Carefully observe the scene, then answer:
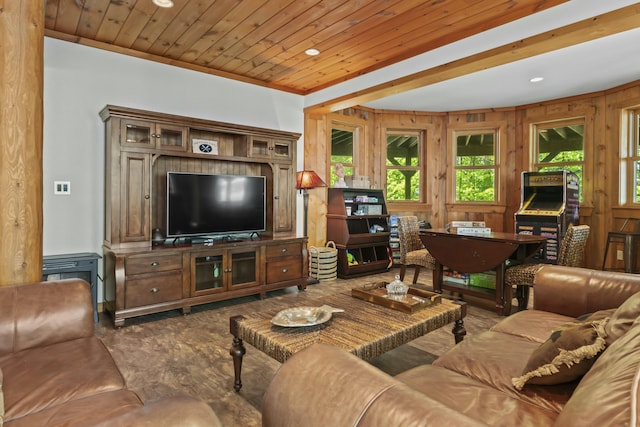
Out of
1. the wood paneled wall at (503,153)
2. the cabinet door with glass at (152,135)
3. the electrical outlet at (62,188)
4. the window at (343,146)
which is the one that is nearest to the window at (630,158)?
the wood paneled wall at (503,153)

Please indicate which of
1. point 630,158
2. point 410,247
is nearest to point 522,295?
point 410,247

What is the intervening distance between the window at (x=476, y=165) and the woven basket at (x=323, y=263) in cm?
266

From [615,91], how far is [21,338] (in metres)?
6.50

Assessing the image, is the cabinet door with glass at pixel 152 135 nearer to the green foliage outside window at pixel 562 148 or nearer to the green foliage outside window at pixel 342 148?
the green foliage outside window at pixel 342 148

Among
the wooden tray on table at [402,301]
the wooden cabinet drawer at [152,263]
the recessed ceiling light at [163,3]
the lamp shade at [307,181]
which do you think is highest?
the recessed ceiling light at [163,3]

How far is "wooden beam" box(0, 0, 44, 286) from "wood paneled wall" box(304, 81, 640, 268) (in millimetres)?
3393

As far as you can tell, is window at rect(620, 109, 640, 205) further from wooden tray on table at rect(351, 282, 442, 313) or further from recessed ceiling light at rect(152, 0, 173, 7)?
recessed ceiling light at rect(152, 0, 173, 7)

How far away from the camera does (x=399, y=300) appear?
7.34 ft

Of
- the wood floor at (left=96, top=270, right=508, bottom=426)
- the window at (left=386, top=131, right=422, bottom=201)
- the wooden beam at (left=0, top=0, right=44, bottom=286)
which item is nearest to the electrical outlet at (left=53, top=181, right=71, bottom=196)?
the wood floor at (left=96, top=270, right=508, bottom=426)

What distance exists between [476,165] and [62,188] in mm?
5678

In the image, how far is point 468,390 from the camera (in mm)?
1272

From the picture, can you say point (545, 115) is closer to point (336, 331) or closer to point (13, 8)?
point (336, 331)

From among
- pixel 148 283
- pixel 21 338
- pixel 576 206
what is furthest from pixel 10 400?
pixel 576 206

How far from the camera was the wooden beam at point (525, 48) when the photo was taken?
8.36ft
